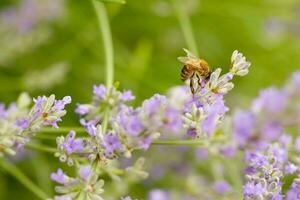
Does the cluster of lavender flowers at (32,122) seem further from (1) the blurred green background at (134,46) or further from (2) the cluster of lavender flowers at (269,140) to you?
(1) the blurred green background at (134,46)

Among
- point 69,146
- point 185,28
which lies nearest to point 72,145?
point 69,146

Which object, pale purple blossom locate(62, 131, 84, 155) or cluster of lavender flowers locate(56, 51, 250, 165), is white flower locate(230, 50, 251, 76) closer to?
cluster of lavender flowers locate(56, 51, 250, 165)

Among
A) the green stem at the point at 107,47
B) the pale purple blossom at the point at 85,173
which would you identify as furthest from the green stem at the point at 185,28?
the pale purple blossom at the point at 85,173

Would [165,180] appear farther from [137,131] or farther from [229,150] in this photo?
[137,131]

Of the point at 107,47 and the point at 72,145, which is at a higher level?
the point at 107,47

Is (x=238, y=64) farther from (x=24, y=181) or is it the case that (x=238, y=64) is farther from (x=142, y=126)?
(x=24, y=181)

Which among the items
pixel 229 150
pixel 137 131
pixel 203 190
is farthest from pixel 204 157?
pixel 137 131

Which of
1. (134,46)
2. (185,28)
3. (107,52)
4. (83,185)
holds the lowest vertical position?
(83,185)

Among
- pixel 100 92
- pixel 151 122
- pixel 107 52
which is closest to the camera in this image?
pixel 151 122

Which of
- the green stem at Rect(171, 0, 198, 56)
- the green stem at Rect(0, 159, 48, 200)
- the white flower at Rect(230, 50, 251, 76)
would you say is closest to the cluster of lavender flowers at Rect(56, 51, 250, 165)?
the white flower at Rect(230, 50, 251, 76)
